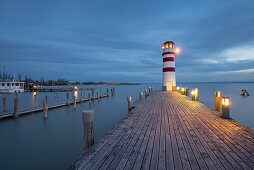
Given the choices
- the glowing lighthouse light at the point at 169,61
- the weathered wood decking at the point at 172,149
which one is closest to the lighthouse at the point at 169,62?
the glowing lighthouse light at the point at 169,61

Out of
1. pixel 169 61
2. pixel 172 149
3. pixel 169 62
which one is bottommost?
pixel 172 149

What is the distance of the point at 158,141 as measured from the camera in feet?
12.0

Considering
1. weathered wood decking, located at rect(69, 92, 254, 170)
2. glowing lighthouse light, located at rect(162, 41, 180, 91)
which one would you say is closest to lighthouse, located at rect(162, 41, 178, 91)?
glowing lighthouse light, located at rect(162, 41, 180, 91)

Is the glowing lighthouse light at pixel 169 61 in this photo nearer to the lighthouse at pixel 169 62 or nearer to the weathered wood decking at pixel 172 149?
the lighthouse at pixel 169 62

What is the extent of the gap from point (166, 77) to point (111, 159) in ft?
71.4

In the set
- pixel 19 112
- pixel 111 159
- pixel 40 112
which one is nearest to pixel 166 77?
pixel 40 112

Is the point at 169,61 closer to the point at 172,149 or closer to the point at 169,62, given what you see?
the point at 169,62

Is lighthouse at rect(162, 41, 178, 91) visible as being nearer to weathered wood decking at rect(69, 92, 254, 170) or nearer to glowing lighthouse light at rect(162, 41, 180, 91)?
glowing lighthouse light at rect(162, 41, 180, 91)

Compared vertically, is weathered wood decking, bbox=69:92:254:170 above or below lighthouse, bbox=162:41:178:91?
below

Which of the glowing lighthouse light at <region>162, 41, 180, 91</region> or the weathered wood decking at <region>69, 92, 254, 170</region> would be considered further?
the glowing lighthouse light at <region>162, 41, 180, 91</region>

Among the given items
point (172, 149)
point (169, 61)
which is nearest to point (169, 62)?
point (169, 61)

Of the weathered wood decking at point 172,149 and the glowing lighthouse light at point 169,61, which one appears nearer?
the weathered wood decking at point 172,149

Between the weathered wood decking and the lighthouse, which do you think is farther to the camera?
the lighthouse

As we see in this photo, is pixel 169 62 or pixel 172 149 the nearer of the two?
pixel 172 149
